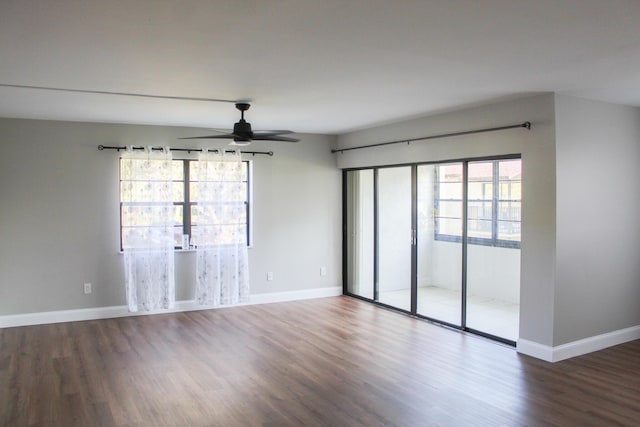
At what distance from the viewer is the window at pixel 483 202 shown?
196 inches

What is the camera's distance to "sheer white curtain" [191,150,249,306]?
660cm

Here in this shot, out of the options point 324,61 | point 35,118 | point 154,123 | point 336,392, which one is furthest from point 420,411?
point 35,118

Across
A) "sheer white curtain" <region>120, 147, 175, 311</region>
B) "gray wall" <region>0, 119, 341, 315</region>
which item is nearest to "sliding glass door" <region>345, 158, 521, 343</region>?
"gray wall" <region>0, 119, 341, 315</region>

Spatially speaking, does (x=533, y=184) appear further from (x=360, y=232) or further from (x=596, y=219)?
(x=360, y=232)

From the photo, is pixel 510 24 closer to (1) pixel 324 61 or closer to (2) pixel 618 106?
(1) pixel 324 61

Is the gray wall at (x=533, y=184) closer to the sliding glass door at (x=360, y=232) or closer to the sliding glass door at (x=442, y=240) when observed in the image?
the sliding glass door at (x=442, y=240)

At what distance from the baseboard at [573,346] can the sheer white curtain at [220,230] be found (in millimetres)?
3674

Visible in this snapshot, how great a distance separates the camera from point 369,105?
5.08 meters

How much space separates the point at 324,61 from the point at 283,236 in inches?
165

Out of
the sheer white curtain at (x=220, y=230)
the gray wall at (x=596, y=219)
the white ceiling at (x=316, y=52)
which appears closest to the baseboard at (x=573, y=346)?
the gray wall at (x=596, y=219)

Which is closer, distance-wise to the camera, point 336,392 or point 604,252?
point 336,392

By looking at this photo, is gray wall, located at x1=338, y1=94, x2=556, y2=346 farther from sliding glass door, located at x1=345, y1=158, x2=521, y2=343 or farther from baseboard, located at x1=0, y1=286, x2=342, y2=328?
baseboard, located at x1=0, y1=286, x2=342, y2=328

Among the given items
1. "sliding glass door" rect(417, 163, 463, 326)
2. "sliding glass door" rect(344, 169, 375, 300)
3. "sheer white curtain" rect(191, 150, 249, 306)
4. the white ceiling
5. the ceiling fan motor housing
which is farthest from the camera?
"sliding glass door" rect(344, 169, 375, 300)

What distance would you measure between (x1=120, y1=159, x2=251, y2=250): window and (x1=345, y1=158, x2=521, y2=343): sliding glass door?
1730mm
